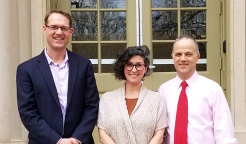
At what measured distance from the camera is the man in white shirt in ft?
8.51

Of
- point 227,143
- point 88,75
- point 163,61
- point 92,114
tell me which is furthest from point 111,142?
point 163,61

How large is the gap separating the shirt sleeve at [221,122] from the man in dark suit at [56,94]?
82 centimetres

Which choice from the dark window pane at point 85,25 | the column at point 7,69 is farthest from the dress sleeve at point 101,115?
the dark window pane at point 85,25

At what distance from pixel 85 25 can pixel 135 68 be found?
1.92m

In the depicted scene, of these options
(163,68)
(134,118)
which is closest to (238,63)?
(163,68)

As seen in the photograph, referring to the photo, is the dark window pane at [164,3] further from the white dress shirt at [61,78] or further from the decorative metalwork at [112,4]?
the white dress shirt at [61,78]

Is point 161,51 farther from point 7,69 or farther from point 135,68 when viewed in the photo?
point 135,68

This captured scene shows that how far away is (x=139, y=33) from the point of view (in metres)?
4.46

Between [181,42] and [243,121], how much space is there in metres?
1.85

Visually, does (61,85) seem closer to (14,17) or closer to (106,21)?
(14,17)

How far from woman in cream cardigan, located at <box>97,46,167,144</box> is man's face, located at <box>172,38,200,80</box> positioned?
23 cm

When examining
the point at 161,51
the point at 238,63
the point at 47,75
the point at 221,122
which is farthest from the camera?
the point at 161,51

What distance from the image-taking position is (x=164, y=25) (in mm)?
4508

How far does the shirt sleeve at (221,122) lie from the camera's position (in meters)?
2.57
